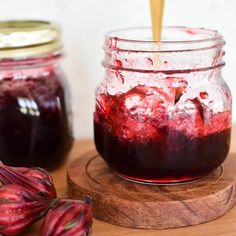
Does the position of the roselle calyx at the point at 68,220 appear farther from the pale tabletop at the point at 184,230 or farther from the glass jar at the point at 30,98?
the glass jar at the point at 30,98

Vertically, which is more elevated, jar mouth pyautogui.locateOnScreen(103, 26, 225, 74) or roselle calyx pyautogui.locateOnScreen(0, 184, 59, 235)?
jar mouth pyautogui.locateOnScreen(103, 26, 225, 74)

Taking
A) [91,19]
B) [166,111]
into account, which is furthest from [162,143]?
[91,19]

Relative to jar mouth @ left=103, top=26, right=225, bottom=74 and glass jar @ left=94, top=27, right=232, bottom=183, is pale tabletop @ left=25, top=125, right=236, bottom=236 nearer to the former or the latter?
glass jar @ left=94, top=27, right=232, bottom=183

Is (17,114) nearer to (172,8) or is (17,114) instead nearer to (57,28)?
(57,28)

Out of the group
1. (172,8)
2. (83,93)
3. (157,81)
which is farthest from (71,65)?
A: (157,81)

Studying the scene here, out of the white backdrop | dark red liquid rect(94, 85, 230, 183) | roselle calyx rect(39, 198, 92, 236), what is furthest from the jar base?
the white backdrop

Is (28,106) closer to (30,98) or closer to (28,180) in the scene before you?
(30,98)
